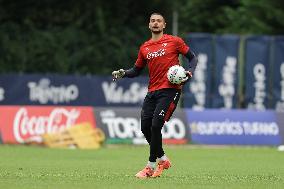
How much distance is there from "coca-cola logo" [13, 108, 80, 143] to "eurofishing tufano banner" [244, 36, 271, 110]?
7.96 meters

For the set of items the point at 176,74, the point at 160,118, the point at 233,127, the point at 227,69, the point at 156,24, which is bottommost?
the point at 233,127

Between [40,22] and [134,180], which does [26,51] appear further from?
[134,180]

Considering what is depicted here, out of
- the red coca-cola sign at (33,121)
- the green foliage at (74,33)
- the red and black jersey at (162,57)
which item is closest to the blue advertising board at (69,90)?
the green foliage at (74,33)

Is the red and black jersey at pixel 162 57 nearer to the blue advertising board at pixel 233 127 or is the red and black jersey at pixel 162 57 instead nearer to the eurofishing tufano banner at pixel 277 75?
the blue advertising board at pixel 233 127

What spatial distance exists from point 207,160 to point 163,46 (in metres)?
6.08

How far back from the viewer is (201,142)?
91.2ft

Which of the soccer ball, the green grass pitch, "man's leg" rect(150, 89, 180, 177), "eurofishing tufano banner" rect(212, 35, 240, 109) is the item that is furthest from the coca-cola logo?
the soccer ball

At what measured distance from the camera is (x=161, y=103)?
14734 mm

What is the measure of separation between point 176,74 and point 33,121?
510 inches

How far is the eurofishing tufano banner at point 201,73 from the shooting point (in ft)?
109

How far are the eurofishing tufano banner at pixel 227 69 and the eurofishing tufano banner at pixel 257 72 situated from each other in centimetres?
38

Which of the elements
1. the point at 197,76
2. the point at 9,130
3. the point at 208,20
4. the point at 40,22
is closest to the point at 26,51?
the point at 40,22

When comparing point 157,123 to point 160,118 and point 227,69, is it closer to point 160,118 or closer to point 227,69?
point 160,118

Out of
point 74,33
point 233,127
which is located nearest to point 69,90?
point 74,33
